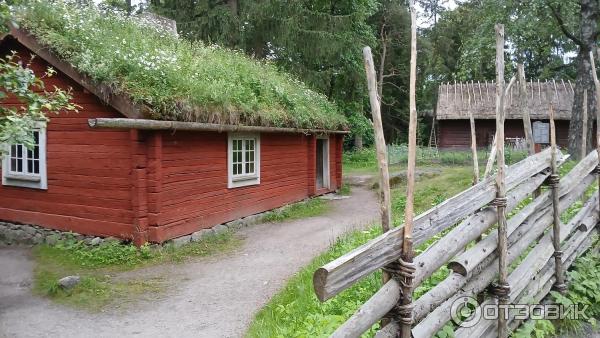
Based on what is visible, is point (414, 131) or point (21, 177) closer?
point (414, 131)

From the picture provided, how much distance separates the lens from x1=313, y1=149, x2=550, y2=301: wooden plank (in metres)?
2.45

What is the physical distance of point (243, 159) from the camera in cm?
1102

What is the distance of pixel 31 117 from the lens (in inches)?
231

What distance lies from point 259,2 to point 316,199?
412 inches

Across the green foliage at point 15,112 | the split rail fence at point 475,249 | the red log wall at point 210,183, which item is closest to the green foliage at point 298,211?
the red log wall at point 210,183

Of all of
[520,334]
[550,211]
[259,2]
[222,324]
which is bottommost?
[222,324]

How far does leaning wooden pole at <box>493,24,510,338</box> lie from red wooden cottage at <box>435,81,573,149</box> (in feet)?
73.7

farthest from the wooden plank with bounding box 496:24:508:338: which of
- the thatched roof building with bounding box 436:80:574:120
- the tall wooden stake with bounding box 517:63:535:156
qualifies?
the thatched roof building with bounding box 436:80:574:120

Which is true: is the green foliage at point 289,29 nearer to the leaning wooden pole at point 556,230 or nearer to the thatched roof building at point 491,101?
the thatched roof building at point 491,101

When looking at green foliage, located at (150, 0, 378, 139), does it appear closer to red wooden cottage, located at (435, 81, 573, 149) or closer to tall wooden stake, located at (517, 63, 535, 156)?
red wooden cottage, located at (435, 81, 573, 149)

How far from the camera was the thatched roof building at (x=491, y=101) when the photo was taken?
25169 mm

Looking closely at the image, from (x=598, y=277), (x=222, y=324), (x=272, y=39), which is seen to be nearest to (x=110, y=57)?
(x=222, y=324)

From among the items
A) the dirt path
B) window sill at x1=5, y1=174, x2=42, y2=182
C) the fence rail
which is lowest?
the dirt path

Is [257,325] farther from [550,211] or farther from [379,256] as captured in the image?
[550,211]
